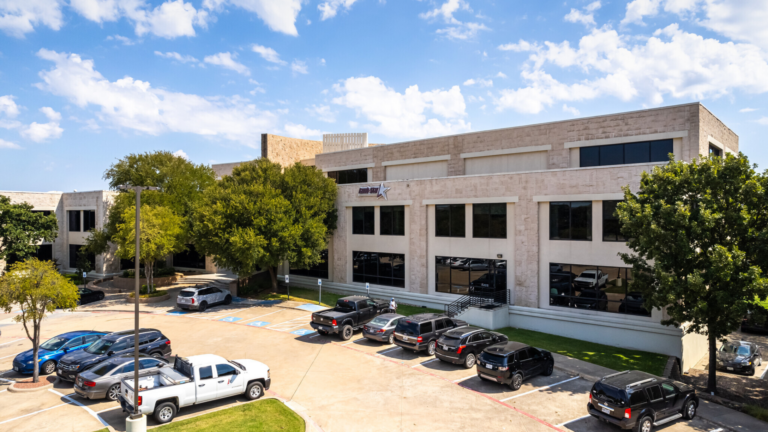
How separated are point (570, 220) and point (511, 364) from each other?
12461 mm

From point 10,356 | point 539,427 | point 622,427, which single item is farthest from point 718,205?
point 10,356

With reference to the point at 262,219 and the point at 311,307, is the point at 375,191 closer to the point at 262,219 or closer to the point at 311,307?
the point at 262,219

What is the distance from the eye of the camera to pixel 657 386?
1441 centimetres

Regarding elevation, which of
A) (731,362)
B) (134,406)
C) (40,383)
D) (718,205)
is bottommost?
(731,362)

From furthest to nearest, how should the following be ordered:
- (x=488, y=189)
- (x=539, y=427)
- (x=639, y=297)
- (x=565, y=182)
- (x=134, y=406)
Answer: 1. (x=488, y=189)
2. (x=565, y=182)
3. (x=639, y=297)
4. (x=539, y=427)
5. (x=134, y=406)

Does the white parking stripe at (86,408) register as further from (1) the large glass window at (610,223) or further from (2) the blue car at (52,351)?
(1) the large glass window at (610,223)

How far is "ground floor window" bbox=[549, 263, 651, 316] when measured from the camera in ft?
81.4

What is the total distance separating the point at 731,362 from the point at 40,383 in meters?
34.2

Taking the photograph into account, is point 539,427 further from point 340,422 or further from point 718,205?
point 718,205

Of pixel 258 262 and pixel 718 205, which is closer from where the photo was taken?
pixel 718 205

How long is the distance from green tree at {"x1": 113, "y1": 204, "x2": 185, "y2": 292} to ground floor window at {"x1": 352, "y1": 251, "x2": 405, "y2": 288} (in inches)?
594

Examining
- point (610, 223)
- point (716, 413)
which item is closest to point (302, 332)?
point (610, 223)

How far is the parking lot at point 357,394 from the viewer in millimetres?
14353

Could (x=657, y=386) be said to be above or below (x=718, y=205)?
below
